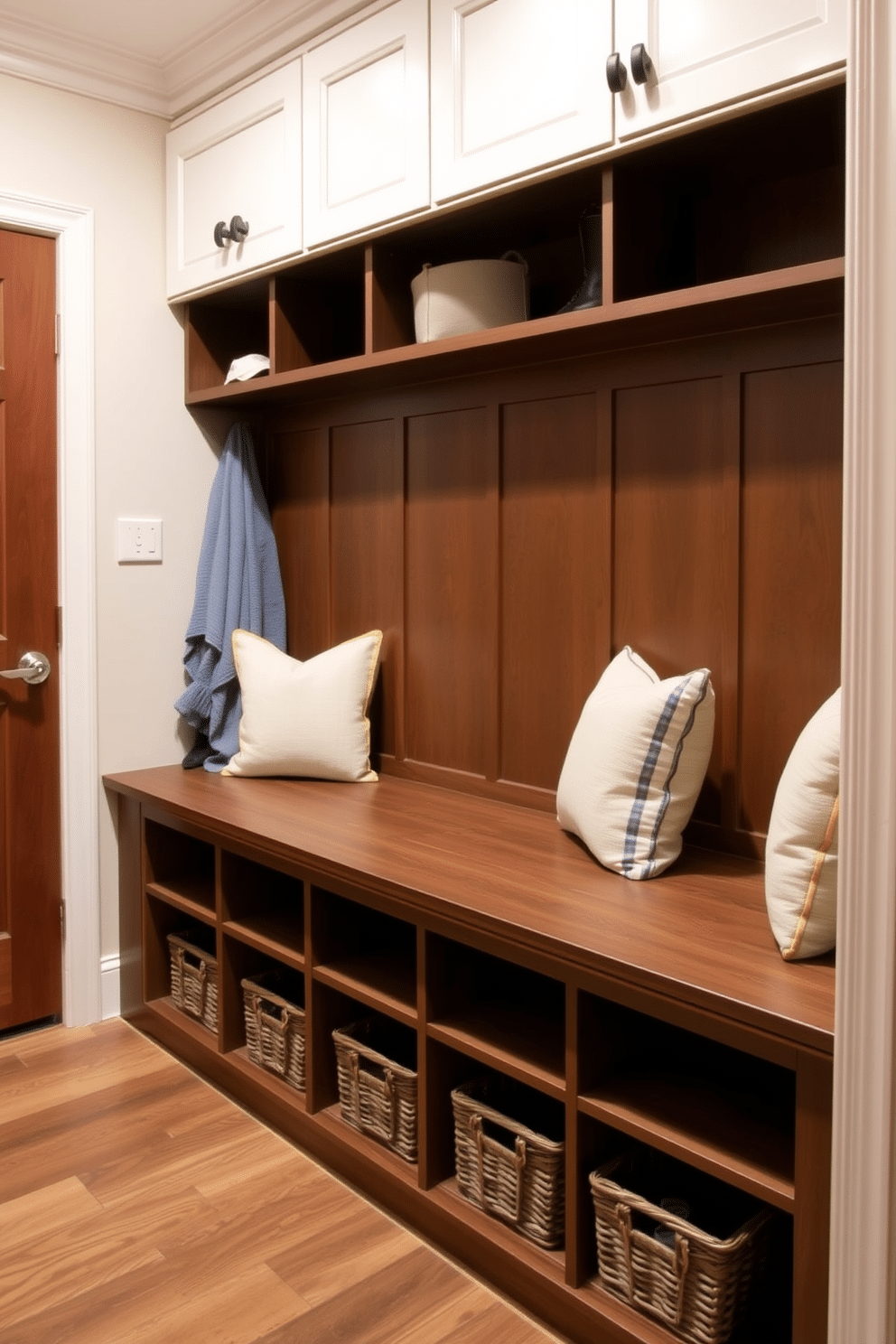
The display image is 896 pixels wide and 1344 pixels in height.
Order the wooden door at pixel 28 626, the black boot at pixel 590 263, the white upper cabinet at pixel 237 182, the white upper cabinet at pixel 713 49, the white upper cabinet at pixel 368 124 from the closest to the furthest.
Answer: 1. the white upper cabinet at pixel 713 49
2. the black boot at pixel 590 263
3. the white upper cabinet at pixel 368 124
4. the white upper cabinet at pixel 237 182
5. the wooden door at pixel 28 626

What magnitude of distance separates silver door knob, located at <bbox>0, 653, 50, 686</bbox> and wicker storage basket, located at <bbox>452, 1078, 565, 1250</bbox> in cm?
153

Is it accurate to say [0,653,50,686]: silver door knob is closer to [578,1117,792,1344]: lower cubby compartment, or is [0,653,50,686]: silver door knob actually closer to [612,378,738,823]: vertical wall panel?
[612,378,738,823]: vertical wall panel

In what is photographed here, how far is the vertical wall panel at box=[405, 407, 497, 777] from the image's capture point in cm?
248

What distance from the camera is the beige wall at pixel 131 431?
2758mm

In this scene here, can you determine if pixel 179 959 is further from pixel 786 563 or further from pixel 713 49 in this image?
pixel 713 49

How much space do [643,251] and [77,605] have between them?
166 cm

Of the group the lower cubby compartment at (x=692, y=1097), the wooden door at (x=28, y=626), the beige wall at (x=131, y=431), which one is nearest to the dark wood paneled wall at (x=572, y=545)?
the beige wall at (x=131, y=431)

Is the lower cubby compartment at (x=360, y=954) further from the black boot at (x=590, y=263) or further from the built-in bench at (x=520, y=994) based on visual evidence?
the black boot at (x=590, y=263)

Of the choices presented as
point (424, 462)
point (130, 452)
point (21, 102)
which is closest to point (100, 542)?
point (130, 452)

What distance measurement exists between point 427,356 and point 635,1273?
5.60ft

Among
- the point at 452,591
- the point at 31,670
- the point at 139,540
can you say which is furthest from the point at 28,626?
the point at 452,591

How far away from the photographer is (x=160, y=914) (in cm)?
286

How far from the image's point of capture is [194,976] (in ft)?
8.79

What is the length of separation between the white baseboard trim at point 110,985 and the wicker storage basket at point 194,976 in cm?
18
